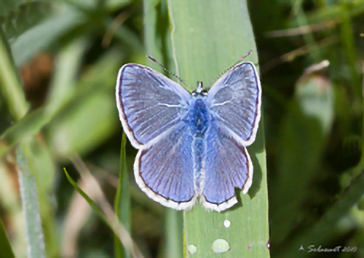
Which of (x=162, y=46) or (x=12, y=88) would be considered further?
(x=12, y=88)

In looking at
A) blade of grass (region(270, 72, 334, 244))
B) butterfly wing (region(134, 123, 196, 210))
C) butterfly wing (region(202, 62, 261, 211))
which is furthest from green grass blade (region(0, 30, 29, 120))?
blade of grass (region(270, 72, 334, 244))

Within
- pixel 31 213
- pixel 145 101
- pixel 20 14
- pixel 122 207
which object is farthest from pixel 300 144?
pixel 20 14

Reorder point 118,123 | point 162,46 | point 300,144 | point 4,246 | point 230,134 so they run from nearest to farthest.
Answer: point 4,246 → point 230,134 → point 162,46 → point 300,144 → point 118,123

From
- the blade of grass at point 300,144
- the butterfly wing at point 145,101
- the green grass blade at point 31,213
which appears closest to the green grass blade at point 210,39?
the butterfly wing at point 145,101

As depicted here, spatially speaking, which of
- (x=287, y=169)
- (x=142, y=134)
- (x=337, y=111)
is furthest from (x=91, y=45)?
(x=337, y=111)

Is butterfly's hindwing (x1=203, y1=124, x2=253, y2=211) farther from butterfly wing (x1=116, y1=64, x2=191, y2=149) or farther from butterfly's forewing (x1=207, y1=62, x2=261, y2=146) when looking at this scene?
butterfly wing (x1=116, y1=64, x2=191, y2=149)

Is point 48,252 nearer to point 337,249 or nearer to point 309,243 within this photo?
point 309,243

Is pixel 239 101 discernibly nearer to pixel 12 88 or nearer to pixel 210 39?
pixel 210 39
